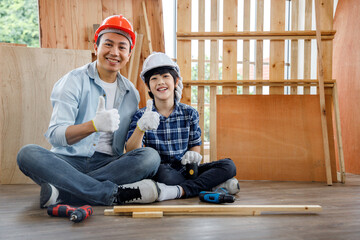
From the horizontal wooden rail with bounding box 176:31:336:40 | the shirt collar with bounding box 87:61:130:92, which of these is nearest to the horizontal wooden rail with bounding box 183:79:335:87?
the horizontal wooden rail with bounding box 176:31:336:40

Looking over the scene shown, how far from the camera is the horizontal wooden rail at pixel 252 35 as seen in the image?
231cm

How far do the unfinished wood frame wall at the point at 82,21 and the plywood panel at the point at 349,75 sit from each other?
164 centimetres

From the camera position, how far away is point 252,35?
234 cm

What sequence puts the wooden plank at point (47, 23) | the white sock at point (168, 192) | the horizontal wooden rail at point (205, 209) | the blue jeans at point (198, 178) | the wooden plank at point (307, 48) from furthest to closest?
the wooden plank at point (47, 23)
the wooden plank at point (307, 48)
the blue jeans at point (198, 178)
the white sock at point (168, 192)
the horizontal wooden rail at point (205, 209)

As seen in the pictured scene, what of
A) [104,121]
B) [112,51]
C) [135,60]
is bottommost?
[104,121]

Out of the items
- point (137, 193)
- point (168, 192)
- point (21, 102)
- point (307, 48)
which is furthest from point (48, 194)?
point (307, 48)

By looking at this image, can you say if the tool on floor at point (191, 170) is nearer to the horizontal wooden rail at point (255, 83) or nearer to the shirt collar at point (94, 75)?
the shirt collar at point (94, 75)

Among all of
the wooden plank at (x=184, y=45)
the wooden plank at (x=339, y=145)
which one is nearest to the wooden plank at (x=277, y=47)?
the wooden plank at (x=339, y=145)

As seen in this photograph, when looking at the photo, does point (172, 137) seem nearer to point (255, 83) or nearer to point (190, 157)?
point (190, 157)

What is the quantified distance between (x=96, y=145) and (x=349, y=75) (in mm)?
2136

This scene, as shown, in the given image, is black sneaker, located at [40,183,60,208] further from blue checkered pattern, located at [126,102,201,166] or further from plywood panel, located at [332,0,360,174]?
plywood panel, located at [332,0,360,174]

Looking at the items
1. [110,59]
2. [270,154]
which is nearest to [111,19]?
[110,59]

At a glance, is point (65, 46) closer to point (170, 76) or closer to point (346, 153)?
point (170, 76)

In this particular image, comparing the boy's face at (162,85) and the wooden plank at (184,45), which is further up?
the wooden plank at (184,45)
